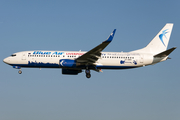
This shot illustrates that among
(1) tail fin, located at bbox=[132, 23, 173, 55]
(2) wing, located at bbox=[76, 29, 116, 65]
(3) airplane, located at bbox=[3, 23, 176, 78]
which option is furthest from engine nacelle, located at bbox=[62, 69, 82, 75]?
(1) tail fin, located at bbox=[132, 23, 173, 55]

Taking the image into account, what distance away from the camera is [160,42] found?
55.2 metres

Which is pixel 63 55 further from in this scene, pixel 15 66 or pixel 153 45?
pixel 153 45

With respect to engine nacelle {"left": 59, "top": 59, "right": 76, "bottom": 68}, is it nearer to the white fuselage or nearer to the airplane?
the airplane

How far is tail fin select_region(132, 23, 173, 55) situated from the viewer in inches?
2145

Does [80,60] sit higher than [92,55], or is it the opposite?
[92,55]

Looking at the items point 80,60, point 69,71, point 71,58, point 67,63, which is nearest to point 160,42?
point 80,60

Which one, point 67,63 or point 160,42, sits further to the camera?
point 160,42

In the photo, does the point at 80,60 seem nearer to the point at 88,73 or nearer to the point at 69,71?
the point at 88,73

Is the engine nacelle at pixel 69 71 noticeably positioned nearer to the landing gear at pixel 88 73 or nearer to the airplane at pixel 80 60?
the airplane at pixel 80 60

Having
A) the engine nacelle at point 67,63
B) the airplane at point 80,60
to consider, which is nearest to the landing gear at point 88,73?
the airplane at point 80,60

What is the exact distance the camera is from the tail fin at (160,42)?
5447 cm

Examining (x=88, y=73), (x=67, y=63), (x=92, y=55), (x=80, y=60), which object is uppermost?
(x=92, y=55)

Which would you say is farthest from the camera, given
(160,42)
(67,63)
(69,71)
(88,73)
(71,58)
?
(160,42)

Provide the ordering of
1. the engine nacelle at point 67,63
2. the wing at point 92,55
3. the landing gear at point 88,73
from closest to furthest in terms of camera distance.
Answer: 1. the wing at point 92,55
2. the engine nacelle at point 67,63
3. the landing gear at point 88,73
